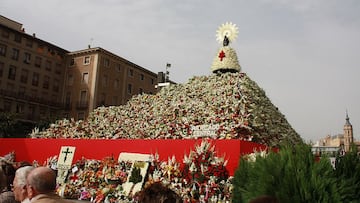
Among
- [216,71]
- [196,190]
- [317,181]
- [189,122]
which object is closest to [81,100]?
[216,71]

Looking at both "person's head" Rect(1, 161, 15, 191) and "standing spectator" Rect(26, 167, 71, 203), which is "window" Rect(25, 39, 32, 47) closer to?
"person's head" Rect(1, 161, 15, 191)

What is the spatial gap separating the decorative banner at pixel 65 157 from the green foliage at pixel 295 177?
9.72 metres

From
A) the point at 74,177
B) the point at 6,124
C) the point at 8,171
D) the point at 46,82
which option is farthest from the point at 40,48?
the point at 8,171

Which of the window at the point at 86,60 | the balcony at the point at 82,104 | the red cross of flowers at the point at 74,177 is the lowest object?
the red cross of flowers at the point at 74,177

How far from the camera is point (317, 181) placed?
530cm

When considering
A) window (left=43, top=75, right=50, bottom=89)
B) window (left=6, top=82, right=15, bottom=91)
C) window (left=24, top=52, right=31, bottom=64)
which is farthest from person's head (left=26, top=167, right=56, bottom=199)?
window (left=43, top=75, right=50, bottom=89)

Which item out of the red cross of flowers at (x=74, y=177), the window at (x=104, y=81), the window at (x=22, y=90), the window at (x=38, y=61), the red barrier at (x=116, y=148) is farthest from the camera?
the window at (x=104, y=81)

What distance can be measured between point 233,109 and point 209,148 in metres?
6.54

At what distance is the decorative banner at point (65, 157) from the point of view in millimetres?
14062

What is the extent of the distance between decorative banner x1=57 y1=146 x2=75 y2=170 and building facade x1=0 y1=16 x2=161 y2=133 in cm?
3026

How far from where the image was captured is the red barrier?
1080cm

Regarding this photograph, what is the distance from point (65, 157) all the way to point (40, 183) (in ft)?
36.7

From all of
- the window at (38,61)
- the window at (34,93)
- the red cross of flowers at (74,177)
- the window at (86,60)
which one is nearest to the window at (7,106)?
the window at (34,93)

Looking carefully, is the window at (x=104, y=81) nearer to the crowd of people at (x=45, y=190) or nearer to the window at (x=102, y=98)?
the window at (x=102, y=98)
